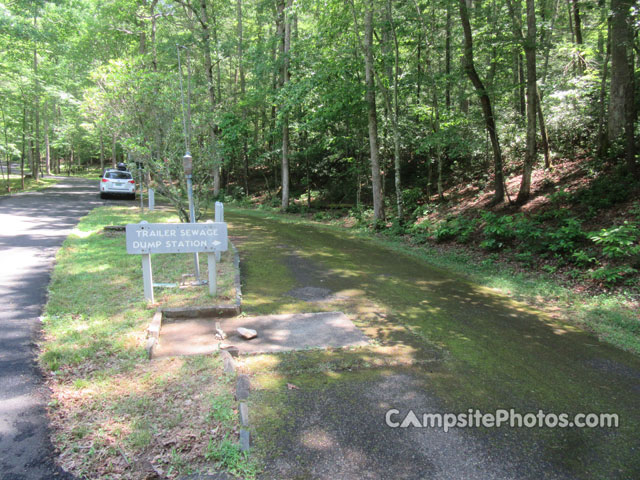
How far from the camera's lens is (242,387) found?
3371 mm

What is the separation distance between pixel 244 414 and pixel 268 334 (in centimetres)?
175

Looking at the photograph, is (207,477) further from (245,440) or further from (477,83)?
(477,83)

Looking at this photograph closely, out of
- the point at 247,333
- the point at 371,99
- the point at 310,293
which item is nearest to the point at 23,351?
the point at 247,333

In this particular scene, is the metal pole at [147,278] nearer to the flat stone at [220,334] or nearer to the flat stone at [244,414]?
the flat stone at [220,334]

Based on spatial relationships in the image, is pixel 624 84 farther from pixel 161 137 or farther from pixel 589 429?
pixel 161 137

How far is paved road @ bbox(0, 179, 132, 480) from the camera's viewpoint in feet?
8.30

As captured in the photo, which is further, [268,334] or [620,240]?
[620,240]

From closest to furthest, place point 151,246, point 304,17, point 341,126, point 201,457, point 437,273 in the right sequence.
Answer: point 201,457
point 151,246
point 437,273
point 341,126
point 304,17

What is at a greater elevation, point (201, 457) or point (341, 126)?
point (341, 126)

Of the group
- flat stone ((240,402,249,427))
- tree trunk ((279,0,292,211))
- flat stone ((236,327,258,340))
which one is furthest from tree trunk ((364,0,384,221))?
flat stone ((240,402,249,427))

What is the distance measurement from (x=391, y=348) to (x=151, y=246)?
3410mm

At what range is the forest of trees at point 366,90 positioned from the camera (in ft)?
33.4

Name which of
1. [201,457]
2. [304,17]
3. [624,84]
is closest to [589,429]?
[201,457]

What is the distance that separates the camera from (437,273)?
8.31m
